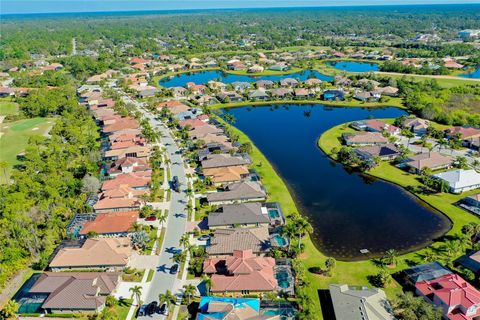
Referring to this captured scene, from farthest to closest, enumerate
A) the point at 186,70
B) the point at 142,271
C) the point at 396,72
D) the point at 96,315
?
1. the point at 186,70
2. the point at 396,72
3. the point at 142,271
4. the point at 96,315

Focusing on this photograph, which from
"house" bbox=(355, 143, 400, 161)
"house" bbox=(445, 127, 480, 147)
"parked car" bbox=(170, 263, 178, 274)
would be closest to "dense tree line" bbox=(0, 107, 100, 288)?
"parked car" bbox=(170, 263, 178, 274)

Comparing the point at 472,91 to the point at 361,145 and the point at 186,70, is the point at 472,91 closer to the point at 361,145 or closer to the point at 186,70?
the point at 361,145

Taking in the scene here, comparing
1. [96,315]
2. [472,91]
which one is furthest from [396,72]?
[96,315]

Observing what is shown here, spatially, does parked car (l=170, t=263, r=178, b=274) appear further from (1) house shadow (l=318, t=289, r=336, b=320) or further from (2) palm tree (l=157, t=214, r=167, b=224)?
(1) house shadow (l=318, t=289, r=336, b=320)

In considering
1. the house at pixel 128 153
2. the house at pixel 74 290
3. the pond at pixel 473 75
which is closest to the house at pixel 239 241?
the house at pixel 74 290

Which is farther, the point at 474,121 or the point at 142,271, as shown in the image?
the point at 474,121

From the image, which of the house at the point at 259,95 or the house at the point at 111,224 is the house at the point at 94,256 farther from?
the house at the point at 259,95
